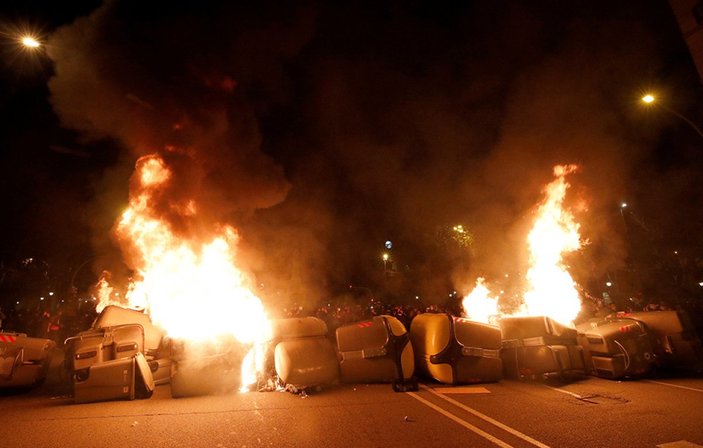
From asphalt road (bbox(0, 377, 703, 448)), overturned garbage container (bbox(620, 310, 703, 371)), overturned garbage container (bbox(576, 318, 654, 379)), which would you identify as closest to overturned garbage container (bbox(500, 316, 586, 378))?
overturned garbage container (bbox(576, 318, 654, 379))

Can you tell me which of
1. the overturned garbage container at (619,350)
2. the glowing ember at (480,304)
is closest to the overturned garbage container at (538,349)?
the overturned garbage container at (619,350)

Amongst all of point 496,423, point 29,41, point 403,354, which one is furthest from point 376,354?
point 29,41

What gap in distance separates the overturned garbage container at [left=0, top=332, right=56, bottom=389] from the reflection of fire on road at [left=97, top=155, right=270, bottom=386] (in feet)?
8.90

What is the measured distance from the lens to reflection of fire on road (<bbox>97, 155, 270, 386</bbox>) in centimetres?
1059

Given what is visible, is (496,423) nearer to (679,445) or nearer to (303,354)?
(679,445)

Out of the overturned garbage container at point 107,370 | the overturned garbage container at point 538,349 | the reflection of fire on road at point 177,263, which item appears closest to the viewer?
the overturned garbage container at point 107,370

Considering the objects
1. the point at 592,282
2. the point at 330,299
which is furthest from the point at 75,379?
the point at 592,282

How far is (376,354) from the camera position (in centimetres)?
860

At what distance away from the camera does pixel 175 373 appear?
8.02 metres

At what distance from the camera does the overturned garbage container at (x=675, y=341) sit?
8.92m

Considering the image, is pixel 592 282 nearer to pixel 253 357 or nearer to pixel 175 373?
pixel 253 357

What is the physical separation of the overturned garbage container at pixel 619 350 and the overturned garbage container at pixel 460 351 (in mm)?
2280

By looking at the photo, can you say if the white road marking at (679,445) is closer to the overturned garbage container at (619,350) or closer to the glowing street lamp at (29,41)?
the overturned garbage container at (619,350)

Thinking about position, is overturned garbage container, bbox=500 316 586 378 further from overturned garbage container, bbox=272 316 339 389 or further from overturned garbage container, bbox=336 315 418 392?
overturned garbage container, bbox=272 316 339 389
